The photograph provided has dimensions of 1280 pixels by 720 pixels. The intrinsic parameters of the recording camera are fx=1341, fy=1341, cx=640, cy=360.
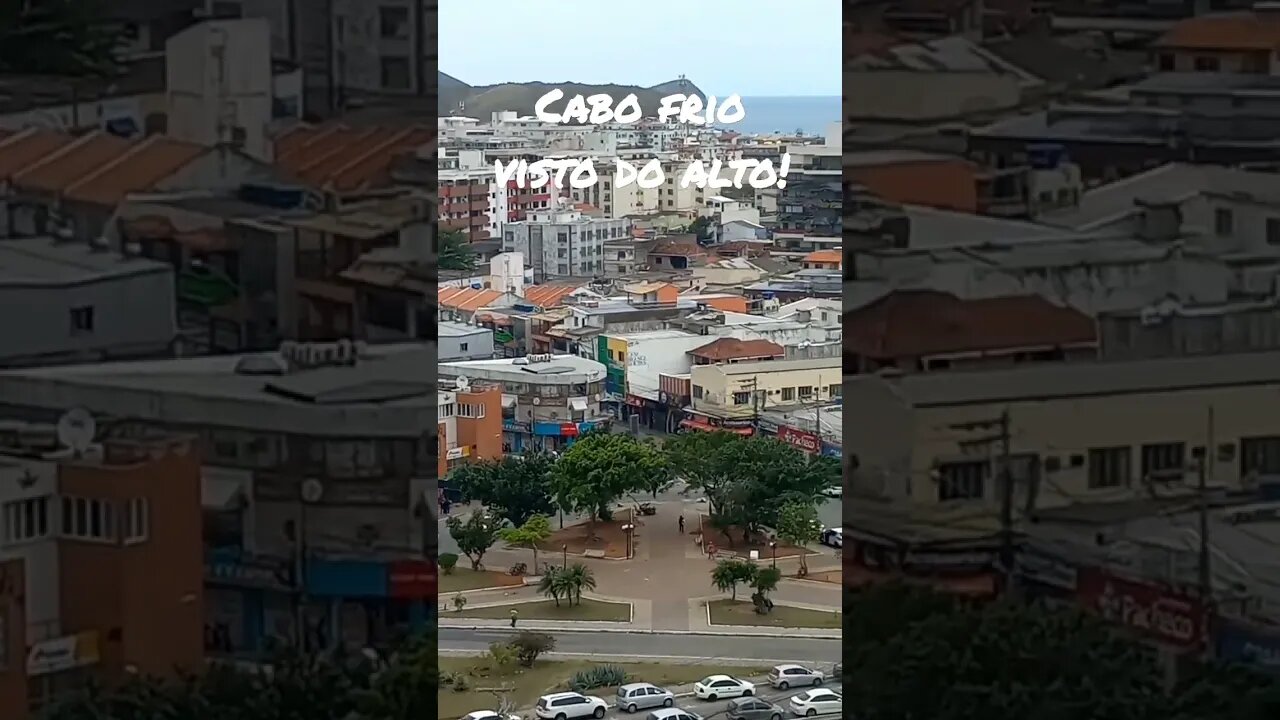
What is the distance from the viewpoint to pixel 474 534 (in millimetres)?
2232

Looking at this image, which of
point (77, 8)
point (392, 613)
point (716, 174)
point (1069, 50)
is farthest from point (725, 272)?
point (77, 8)

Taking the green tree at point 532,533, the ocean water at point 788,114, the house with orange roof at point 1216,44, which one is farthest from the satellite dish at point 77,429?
the house with orange roof at point 1216,44

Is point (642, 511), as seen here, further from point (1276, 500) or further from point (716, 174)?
point (1276, 500)

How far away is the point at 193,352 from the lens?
1.95 metres

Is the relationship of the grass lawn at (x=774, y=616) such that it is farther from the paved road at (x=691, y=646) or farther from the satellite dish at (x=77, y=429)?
the satellite dish at (x=77, y=429)

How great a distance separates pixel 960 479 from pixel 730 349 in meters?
A: 0.48

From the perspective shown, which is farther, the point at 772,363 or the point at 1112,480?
the point at 772,363

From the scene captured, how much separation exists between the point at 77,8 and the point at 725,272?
1.12 m

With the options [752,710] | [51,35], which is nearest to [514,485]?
[752,710]

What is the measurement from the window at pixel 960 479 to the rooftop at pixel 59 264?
1.19 meters

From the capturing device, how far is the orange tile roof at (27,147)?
1.89 metres

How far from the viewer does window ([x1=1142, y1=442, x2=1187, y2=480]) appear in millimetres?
2064

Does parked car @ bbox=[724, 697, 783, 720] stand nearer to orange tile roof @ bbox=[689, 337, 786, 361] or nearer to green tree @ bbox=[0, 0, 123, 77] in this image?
orange tile roof @ bbox=[689, 337, 786, 361]

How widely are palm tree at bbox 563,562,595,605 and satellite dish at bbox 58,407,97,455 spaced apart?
80 centimetres
